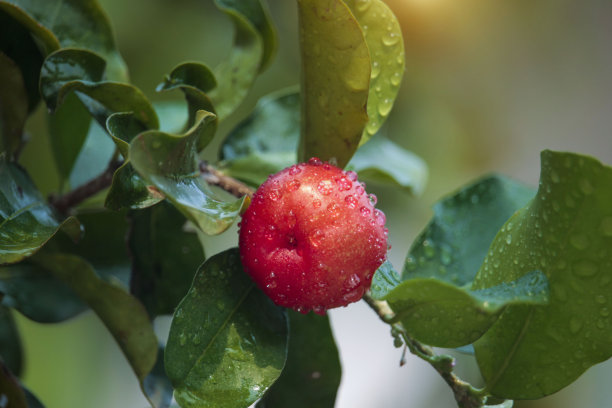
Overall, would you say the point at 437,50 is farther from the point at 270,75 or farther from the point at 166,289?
the point at 166,289

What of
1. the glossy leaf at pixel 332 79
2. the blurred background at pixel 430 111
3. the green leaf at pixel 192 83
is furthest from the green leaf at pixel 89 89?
the blurred background at pixel 430 111

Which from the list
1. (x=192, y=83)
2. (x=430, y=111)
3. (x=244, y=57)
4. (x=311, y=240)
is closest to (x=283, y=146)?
(x=244, y=57)

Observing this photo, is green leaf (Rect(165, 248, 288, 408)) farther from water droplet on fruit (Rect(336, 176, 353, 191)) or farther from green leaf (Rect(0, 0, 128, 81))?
green leaf (Rect(0, 0, 128, 81))

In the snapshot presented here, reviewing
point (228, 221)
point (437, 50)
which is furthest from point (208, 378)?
point (437, 50)

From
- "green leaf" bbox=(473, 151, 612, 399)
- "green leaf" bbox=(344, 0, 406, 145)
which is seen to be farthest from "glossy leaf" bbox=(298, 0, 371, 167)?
"green leaf" bbox=(473, 151, 612, 399)

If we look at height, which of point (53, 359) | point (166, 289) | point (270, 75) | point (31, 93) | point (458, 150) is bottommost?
point (53, 359)

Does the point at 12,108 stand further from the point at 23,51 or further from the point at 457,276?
the point at 457,276

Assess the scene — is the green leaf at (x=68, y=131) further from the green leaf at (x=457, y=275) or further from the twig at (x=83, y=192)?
the green leaf at (x=457, y=275)
